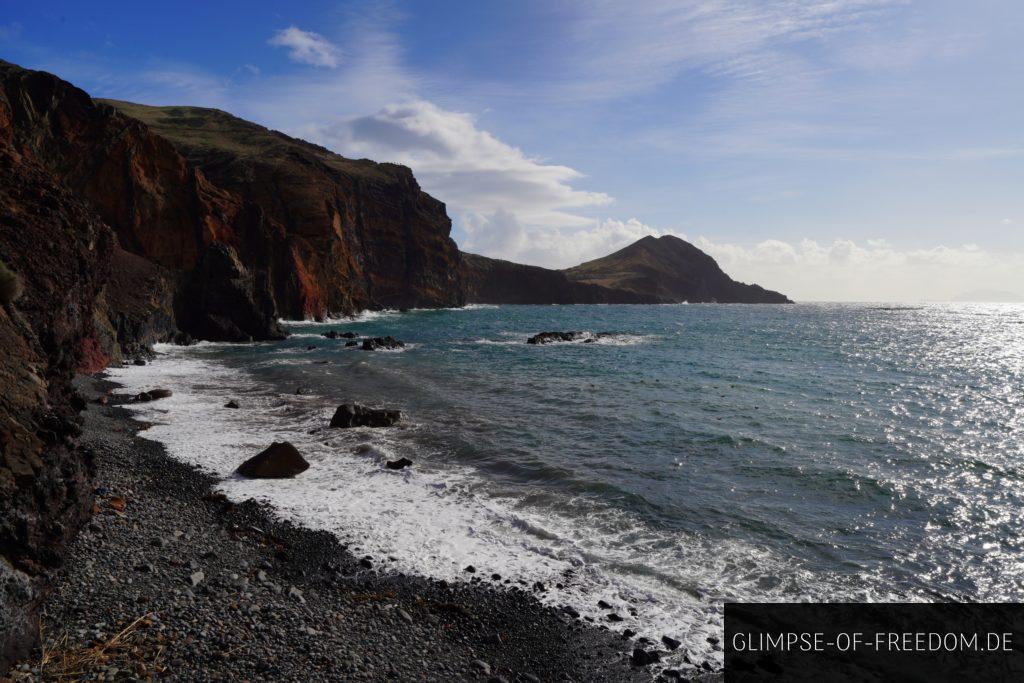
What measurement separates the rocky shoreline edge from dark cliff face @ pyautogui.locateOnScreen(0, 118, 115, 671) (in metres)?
0.49

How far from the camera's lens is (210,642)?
6883 millimetres

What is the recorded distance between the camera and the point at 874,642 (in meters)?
8.60

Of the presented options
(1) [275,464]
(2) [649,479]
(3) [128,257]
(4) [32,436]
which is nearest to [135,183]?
(3) [128,257]

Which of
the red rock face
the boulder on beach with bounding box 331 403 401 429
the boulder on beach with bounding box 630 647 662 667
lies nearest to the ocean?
the boulder on beach with bounding box 630 647 662 667

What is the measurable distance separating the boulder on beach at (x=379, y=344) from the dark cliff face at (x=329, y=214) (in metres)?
25.2

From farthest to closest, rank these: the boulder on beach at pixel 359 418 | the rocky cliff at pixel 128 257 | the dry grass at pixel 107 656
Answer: the boulder on beach at pixel 359 418 → the rocky cliff at pixel 128 257 → the dry grass at pixel 107 656

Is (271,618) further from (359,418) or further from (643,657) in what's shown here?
(359,418)

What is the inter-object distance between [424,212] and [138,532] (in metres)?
132

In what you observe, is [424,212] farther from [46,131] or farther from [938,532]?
[938,532]

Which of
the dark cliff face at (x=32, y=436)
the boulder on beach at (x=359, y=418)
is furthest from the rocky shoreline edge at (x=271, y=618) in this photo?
the boulder on beach at (x=359, y=418)

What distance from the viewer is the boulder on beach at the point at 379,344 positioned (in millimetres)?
48569

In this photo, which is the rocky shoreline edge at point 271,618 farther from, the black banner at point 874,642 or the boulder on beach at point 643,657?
the black banner at point 874,642

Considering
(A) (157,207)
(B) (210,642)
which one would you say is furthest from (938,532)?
(A) (157,207)

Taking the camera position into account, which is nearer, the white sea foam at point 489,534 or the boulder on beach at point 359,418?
the white sea foam at point 489,534
